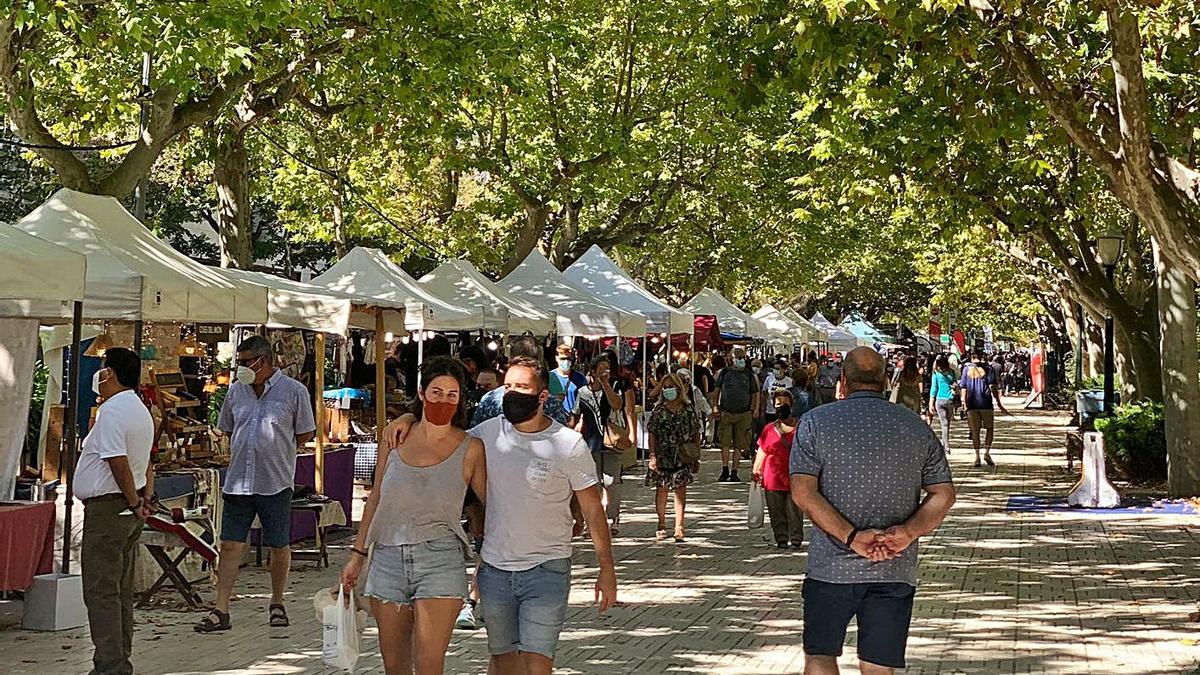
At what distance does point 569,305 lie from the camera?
21.8 m

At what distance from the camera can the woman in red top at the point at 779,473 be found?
1328cm

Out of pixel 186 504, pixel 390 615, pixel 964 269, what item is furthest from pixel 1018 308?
pixel 390 615

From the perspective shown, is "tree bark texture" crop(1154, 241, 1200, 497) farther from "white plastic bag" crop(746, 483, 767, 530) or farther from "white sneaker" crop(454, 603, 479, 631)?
"white sneaker" crop(454, 603, 479, 631)

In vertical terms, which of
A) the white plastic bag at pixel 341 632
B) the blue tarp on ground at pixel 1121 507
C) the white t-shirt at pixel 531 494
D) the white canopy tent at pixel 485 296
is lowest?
the blue tarp on ground at pixel 1121 507

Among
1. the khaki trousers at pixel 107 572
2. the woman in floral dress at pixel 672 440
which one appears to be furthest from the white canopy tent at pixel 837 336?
the khaki trousers at pixel 107 572

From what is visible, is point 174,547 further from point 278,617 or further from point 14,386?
point 14,386

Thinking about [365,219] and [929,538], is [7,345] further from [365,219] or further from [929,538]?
[365,219]

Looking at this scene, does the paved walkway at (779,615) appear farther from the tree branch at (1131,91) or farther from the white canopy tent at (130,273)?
the tree branch at (1131,91)

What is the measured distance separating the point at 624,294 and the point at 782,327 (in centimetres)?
1343

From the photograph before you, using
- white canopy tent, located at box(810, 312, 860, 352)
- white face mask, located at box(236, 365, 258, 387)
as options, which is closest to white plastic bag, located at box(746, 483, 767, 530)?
white face mask, located at box(236, 365, 258, 387)

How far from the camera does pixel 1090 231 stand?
28641 mm

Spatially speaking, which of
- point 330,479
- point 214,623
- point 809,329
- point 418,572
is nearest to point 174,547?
point 214,623

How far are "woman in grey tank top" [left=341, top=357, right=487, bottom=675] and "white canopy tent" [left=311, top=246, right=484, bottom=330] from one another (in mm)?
10008

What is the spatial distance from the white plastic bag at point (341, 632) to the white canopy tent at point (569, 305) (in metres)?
14.9
